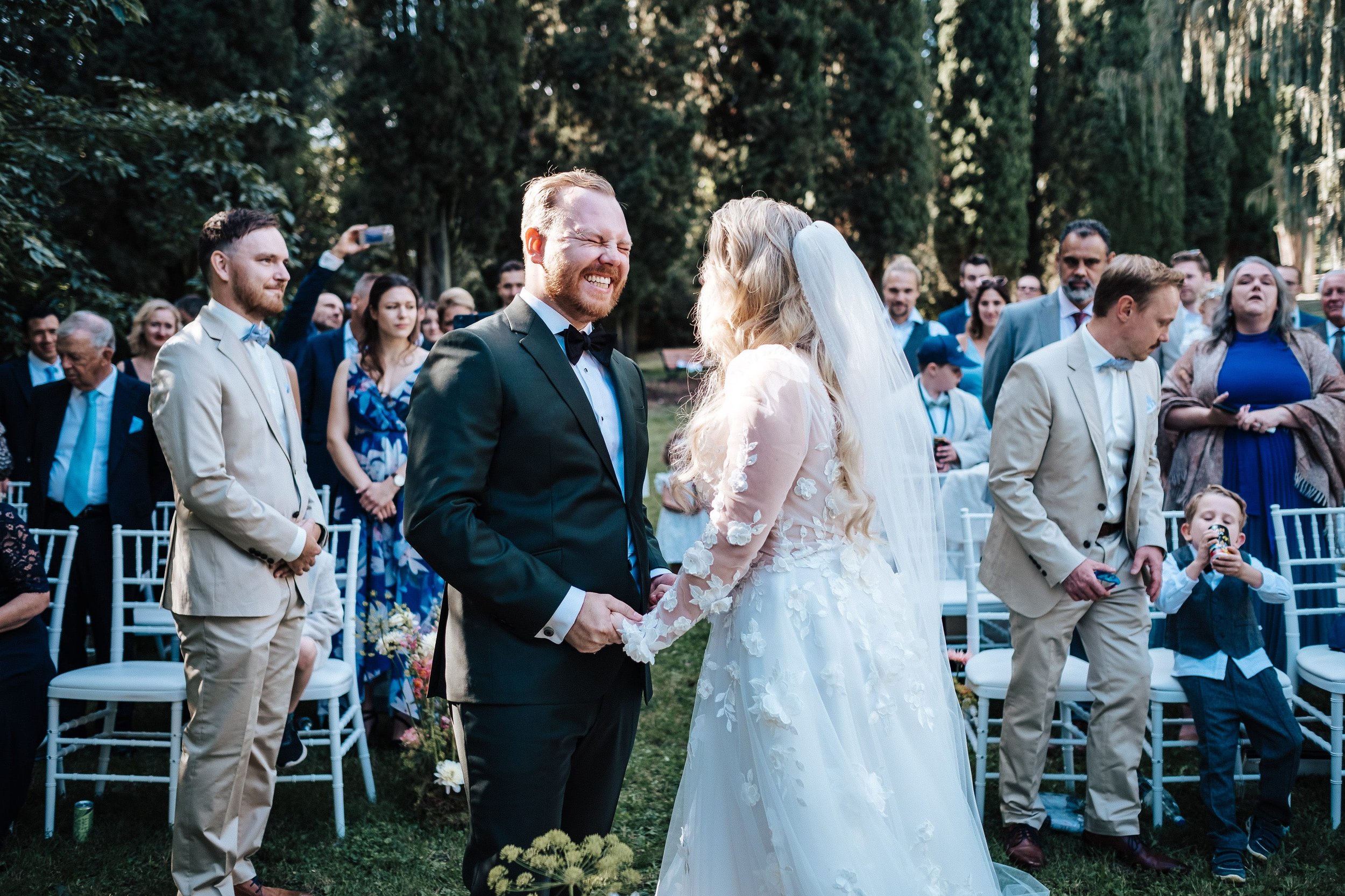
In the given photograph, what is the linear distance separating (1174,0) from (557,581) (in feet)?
36.4

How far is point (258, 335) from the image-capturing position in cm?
316

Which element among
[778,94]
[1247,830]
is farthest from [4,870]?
[778,94]

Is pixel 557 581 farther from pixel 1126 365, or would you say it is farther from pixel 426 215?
pixel 426 215

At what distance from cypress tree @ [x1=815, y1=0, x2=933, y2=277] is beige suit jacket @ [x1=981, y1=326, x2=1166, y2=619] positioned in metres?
14.9

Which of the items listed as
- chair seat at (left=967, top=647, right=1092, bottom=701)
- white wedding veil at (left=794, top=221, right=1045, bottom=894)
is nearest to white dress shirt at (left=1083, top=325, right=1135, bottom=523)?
chair seat at (left=967, top=647, right=1092, bottom=701)

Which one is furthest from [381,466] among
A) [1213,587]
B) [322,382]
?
[1213,587]

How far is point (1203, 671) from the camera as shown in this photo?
12.5ft

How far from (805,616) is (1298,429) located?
3.70 m

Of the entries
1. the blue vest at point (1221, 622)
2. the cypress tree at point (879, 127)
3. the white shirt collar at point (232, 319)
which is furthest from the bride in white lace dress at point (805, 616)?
the cypress tree at point (879, 127)

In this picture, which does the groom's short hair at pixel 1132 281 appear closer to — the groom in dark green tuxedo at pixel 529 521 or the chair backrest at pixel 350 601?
the groom in dark green tuxedo at pixel 529 521

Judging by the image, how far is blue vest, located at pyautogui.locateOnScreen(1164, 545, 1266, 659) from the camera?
12.5 feet

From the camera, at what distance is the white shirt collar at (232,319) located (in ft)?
10.2

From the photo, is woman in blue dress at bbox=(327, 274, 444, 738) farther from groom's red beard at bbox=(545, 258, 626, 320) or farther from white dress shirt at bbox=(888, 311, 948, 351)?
white dress shirt at bbox=(888, 311, 948, 351)

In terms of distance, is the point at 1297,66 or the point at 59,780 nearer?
the point at 59,780
